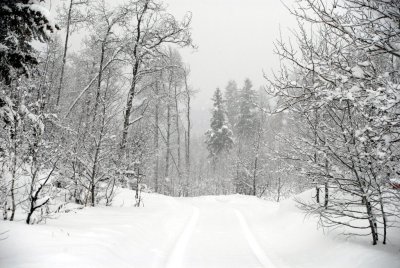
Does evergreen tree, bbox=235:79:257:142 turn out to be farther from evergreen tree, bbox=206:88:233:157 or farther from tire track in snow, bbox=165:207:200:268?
tire track in snow, bbox=165:207:200:268

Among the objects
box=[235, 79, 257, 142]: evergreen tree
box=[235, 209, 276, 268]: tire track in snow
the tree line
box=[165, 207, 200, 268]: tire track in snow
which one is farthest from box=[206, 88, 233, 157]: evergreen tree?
box=[165, 207, 200, 268]: tire track in snow

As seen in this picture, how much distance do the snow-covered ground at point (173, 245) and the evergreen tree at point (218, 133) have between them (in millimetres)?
28168

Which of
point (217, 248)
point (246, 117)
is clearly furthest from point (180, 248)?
point (246, 117)

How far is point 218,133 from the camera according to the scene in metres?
39.5

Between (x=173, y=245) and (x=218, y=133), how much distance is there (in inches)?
1255

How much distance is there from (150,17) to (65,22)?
173 inches

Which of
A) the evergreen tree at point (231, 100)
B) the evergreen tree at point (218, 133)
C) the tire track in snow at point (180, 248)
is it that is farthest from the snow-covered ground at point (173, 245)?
the evergreen tree at point (231, 100)

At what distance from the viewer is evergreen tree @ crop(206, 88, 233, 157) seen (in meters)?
39.4

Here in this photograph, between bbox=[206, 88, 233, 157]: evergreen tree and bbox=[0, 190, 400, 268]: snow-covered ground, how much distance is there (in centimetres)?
2817

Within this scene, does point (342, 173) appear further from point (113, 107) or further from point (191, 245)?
point (113, 107)

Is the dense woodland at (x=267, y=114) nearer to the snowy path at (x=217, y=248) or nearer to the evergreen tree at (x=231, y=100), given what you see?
the snowy path at (x=217, y=248)

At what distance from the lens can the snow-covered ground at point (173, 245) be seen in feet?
15.8

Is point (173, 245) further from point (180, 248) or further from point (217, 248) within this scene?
point (217, 248)

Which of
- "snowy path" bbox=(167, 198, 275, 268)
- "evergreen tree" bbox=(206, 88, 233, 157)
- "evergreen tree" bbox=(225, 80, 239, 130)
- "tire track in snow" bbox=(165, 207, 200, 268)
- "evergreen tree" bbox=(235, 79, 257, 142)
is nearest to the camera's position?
"tire track in snow" bbox=(165, 207, 200, 268)
